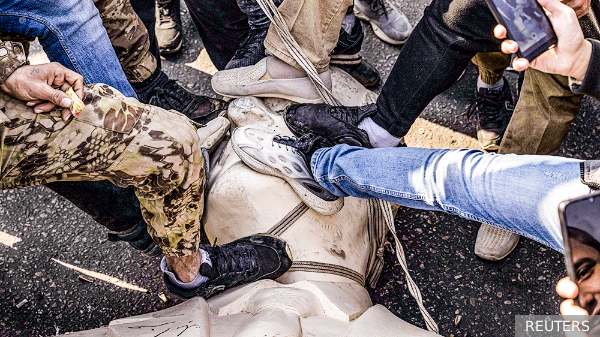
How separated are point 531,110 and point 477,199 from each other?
0.70 m

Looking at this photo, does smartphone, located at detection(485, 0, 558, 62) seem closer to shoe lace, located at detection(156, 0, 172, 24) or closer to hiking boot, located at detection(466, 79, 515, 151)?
hiking boot, located at detection(466, 79, 515, 151)

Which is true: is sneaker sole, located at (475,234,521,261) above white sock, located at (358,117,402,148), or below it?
below

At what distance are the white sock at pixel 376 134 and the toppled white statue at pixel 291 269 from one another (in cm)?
27

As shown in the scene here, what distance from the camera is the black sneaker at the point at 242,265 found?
1615mm

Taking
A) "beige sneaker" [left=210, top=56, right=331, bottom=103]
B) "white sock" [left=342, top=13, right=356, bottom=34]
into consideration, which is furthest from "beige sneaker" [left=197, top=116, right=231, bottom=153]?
"white sock" [left=342, top=13, right=356, bottom=34]

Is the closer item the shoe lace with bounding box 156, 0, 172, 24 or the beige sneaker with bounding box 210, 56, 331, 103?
the beige sneaker with bounding box 210, 56, 331, 103

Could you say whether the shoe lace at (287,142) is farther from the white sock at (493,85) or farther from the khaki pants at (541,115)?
the white sock at (493,85)

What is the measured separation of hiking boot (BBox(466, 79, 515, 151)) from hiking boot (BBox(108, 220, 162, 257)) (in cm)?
161

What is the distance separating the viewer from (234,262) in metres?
1.65

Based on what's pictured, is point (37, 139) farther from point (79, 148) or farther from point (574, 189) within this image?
point (574, 189)

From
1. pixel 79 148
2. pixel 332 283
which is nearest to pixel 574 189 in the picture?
pixel 332 283

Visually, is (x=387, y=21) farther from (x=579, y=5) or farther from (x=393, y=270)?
(x=393, y=270)

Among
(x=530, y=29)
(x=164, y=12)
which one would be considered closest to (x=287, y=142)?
(x=530, y=29)

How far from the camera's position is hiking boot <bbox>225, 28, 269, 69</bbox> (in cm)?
212
